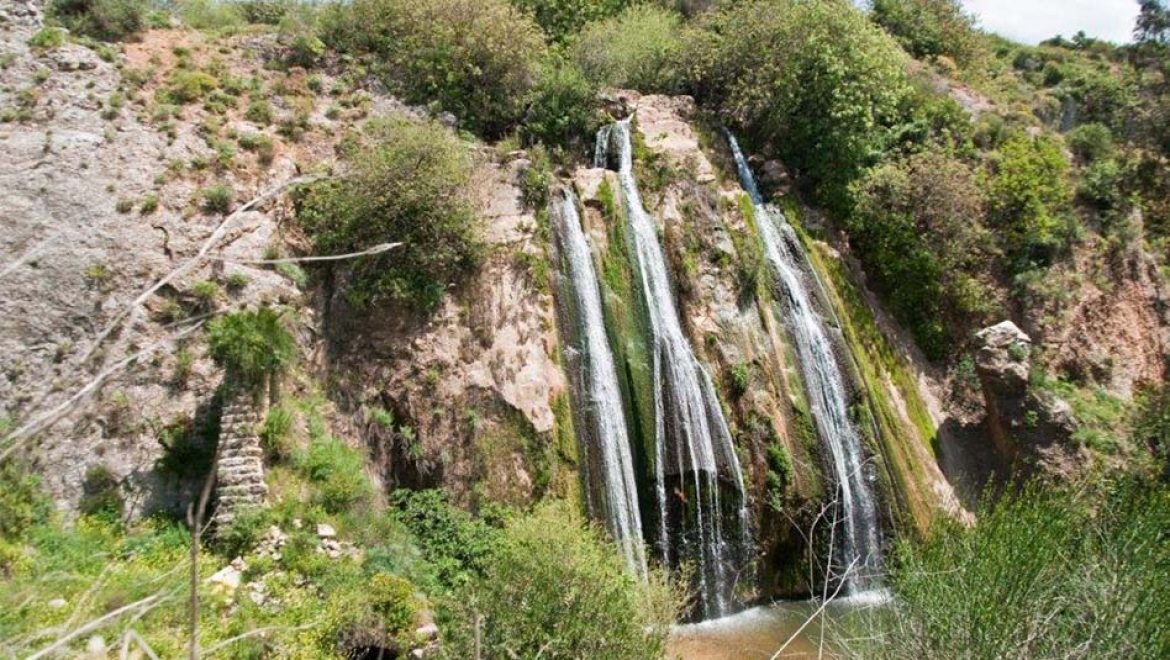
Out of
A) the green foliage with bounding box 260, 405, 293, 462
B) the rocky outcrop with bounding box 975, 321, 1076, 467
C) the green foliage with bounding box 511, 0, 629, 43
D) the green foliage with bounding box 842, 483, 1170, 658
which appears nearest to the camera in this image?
the green foliage with bounding box 842, 483, 1170, 658

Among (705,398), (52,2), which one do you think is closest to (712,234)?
(705,398)

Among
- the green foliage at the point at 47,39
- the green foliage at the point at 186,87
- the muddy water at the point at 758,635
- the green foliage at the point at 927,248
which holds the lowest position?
the muddy water at the point at 758,635

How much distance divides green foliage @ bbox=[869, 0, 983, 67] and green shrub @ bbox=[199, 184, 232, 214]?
2608 cm

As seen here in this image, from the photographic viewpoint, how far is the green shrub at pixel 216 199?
14961 mm

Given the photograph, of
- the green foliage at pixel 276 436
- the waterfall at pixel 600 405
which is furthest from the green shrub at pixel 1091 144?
the green foliage at pixel 276 436

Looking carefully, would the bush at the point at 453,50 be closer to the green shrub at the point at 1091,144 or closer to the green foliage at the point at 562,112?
the green foliage at the point at 562,112

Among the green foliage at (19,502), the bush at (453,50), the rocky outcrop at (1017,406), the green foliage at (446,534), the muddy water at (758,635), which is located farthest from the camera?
the bush at (453,50)

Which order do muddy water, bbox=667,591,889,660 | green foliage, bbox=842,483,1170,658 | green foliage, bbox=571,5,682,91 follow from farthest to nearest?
green foliage, bbox=571,5,682,91 → muddy water, bbox=667,591,889,660 → green foliage, bbox=842,483,1170,658

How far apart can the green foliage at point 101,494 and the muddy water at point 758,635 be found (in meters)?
9.05

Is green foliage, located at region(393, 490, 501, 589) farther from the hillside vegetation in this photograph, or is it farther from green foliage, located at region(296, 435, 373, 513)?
green foliage, located at region(296, 435, 373, 513)

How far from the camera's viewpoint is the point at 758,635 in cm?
1329

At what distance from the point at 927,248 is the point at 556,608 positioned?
16.4m

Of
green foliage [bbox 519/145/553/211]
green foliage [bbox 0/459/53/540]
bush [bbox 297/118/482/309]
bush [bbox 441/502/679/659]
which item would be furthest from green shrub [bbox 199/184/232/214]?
bush [bbox 441/502/679/659]

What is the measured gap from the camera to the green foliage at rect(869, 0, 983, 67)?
30.0m
